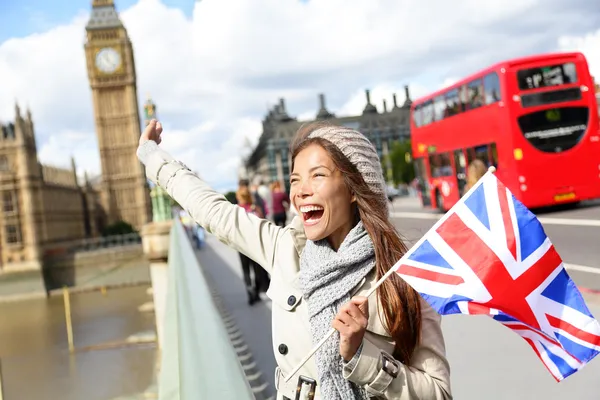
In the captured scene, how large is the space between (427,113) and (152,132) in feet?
50.0

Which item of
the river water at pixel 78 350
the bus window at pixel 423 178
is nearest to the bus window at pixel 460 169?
the bus window at pixel 423 178

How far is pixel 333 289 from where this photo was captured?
68.1 inches

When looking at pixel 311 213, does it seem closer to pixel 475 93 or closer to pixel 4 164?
pixel 475 93

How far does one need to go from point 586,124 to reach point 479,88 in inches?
83.8

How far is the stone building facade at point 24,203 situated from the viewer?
6631cm

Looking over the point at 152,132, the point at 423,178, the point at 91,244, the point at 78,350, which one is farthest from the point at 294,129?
the point at 152,132

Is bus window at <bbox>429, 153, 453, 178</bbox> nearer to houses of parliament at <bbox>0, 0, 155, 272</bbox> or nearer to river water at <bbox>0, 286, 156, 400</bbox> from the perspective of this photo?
river water at <bbox>0, 286, 156, 400</bbox>

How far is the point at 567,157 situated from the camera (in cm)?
1378

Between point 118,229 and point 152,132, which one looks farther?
point 118,229

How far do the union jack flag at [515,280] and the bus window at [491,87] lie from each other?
487 inches

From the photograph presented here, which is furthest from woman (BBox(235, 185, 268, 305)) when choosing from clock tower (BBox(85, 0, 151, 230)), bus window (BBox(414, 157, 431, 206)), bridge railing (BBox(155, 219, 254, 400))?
clock tower (BBox(85, 0, 151, 230))

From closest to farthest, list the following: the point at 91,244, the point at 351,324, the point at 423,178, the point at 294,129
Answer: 1. the point at 351,324
2. the point at 423,178
3. the point at 91,244
4. the point at 294,129

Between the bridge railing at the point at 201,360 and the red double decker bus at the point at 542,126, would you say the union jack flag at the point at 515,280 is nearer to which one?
the bridge railing at the point at 201,360

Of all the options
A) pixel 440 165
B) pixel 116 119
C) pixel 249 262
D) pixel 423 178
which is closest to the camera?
pixel 249 262
